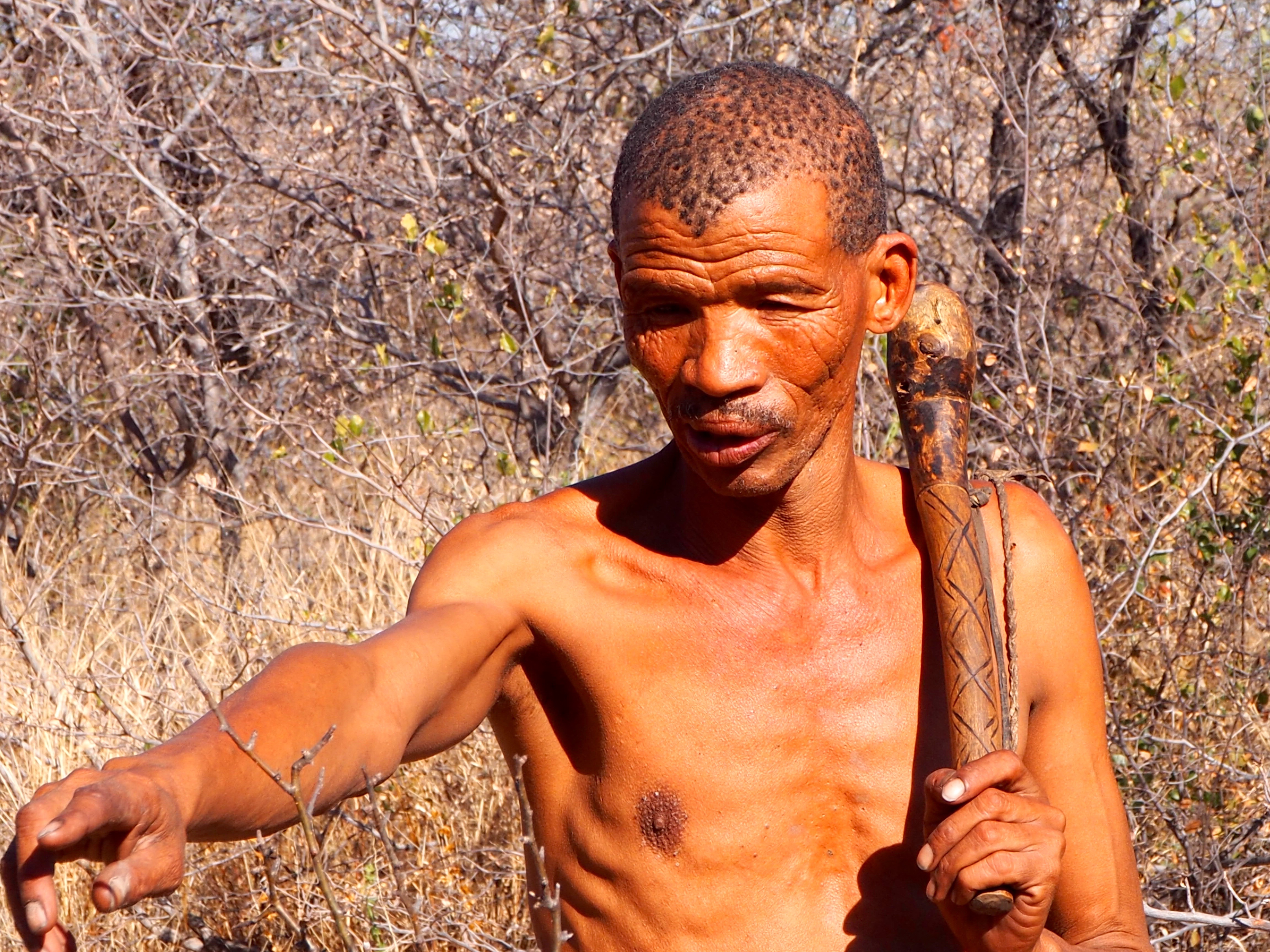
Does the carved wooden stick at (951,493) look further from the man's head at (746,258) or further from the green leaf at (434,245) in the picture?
the green leaf at (434,245)

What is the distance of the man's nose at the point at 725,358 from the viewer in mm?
1800

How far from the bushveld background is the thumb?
2.86m

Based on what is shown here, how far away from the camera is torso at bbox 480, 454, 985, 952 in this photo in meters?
1.94

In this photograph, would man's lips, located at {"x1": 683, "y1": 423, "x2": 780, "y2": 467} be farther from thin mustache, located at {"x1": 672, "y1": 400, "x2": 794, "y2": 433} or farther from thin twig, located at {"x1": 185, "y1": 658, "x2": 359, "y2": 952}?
thin twig, located at {"x1": 185, "y1": 658, "x2": 359, "y2": 952}

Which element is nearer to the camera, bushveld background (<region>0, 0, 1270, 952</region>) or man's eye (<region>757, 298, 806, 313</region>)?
man's eye (<region>757, 298, 806, 313</region>)

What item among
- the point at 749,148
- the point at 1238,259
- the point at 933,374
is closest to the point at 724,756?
the point at 933,374

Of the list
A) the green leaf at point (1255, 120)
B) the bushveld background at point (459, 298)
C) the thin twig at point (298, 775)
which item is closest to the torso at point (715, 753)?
the thin twig at point (298, 775)

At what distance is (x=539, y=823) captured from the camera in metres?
2.05

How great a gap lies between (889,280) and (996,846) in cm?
77

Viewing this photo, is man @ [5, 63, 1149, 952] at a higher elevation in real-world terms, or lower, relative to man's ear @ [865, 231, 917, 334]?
lower

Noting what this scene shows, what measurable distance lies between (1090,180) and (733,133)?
4.53 m

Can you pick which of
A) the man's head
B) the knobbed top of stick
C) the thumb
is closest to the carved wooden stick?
the knobbed top of stick

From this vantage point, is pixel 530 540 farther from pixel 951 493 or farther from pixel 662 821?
pixel 951 493

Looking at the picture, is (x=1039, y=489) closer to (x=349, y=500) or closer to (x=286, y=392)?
(x=349, y=500)
